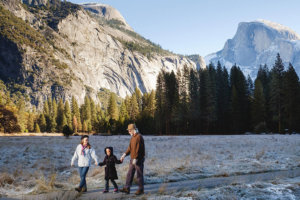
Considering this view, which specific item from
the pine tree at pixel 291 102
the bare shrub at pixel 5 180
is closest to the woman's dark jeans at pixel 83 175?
the bare shrub at pixel 5 180

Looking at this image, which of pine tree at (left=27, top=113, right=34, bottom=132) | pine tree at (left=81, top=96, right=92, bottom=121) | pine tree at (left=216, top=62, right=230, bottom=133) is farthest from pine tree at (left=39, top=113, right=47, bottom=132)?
pine tree at (left=216, top=62, right=230, bottom=133)

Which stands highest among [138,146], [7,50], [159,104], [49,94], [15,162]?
[7,50]

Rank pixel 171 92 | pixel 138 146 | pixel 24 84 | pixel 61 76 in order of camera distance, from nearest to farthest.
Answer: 1. pixel 138 146
2. pixel 171 92
3. pixel 24 84
4. pixel 61 76

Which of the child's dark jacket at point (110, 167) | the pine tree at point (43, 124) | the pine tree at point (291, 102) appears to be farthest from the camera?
the pine tree at point (43, 124)

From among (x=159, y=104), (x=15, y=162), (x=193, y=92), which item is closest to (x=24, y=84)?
(x=159, y=104)

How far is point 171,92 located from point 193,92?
329 inches

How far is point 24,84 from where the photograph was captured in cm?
17112

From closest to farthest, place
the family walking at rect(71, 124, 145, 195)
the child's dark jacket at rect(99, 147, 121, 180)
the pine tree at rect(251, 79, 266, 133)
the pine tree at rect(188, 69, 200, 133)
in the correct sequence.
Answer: the family walking at rect(71, 124, 145, 195) → the child's dark jacket at rect(99, 147, 121, 180) → the pine tree at rect(251, 79, 266, 133) → the pine tree at rect(188, 69, 200, 133)

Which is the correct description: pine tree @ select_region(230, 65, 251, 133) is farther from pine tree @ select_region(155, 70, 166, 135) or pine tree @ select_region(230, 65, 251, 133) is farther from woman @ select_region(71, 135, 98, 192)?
woman @ select_region(71, 135, 98, 192)

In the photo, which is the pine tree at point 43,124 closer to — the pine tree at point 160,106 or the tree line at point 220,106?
the tree line at point 220,106

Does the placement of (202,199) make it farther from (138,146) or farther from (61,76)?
(61,76)

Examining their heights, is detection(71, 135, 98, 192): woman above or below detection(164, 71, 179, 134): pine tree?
below

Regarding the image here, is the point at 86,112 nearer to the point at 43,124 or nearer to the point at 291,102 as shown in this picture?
the point at 43,124

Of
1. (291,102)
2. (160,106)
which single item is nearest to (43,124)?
(160,106)
